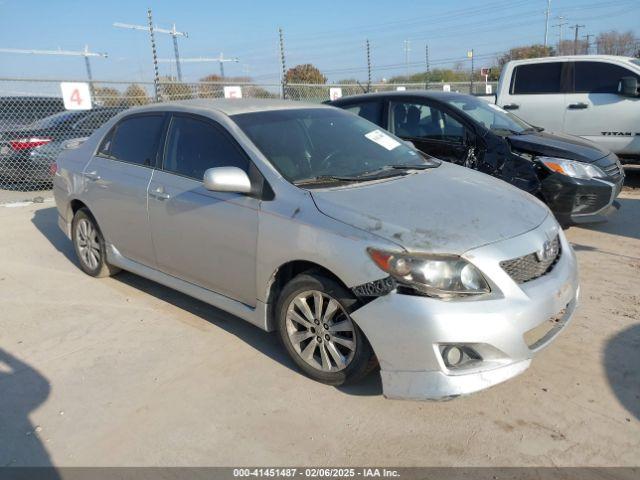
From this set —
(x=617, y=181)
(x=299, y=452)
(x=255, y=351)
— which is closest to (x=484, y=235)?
(x=299, y=452)

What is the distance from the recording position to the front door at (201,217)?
351 cm

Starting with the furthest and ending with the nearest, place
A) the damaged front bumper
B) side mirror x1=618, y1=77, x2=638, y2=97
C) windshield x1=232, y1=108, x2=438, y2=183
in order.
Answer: side mirror x1=618, y1=77, x2=638, y2=97
windshield x1=232, y1=108, x2=438, y2=183
the damaged front bumper

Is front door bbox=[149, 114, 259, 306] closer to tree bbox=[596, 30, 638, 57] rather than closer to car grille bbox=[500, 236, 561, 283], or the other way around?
car grille bbox=[500, 236, 561, 283]

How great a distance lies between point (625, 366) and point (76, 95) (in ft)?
30.9

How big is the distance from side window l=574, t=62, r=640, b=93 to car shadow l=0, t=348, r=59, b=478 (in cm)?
866

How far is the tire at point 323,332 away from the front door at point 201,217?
36 centimetres

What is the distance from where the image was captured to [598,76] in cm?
862

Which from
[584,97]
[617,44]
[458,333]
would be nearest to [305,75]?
[617,44]

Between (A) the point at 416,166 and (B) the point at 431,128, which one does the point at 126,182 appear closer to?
(A) the point at 416,166

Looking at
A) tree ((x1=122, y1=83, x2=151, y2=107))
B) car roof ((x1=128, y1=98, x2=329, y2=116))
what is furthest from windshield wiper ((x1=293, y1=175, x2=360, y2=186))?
tree ((x1=122, y1=83, x2=151, y2=107))

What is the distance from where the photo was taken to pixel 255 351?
12.2ft

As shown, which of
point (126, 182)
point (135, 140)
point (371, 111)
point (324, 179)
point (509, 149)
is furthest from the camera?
point (371, 111)

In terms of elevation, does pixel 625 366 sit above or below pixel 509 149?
below

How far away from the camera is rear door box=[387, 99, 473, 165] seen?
19.8 ft
